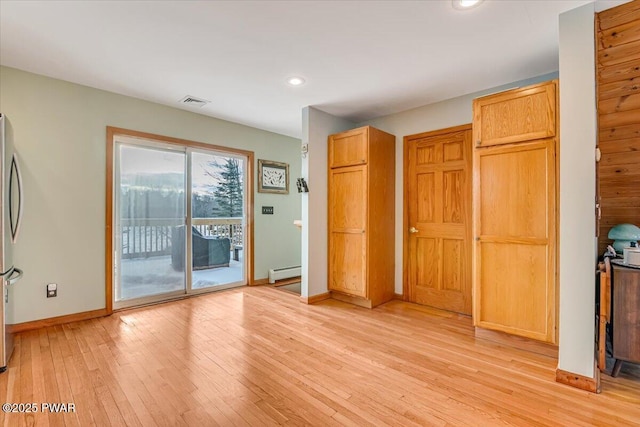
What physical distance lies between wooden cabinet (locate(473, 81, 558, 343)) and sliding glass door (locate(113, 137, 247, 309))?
3408 mm

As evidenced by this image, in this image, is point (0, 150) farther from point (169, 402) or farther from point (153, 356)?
point (169, 402)

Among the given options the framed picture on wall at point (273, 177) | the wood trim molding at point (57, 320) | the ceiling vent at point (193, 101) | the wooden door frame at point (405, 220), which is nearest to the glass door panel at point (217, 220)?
the framed picture on wall at point (273, 177)

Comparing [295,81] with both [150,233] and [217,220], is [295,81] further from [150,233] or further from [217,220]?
[150,233]

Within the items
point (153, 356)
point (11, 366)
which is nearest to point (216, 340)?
point (153, 356)

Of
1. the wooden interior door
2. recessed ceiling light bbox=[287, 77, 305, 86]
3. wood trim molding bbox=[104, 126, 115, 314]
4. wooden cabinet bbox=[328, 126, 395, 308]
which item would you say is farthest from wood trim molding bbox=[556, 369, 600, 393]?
wood trim molding bbox=[104, 126, 115, 314]

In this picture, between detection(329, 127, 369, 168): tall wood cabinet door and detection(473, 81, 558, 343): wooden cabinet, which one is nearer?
detection(473, 81, 558, 343): wooden cabinet

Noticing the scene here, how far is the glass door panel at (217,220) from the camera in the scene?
4188 millimetres

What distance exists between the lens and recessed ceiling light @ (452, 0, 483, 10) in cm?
187

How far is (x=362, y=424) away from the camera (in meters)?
1.58

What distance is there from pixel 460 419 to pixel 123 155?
4.19m

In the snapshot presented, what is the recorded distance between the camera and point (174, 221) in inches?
156

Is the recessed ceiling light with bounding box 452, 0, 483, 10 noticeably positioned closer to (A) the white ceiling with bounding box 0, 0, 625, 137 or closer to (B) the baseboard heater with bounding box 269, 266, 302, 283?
(A) the white ceiling with bounding box 0, 0, 625, 137

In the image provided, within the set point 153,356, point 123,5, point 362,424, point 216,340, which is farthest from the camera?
point 216,340

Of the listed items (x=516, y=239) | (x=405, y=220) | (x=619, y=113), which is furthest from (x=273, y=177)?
(x=619, y=113)
